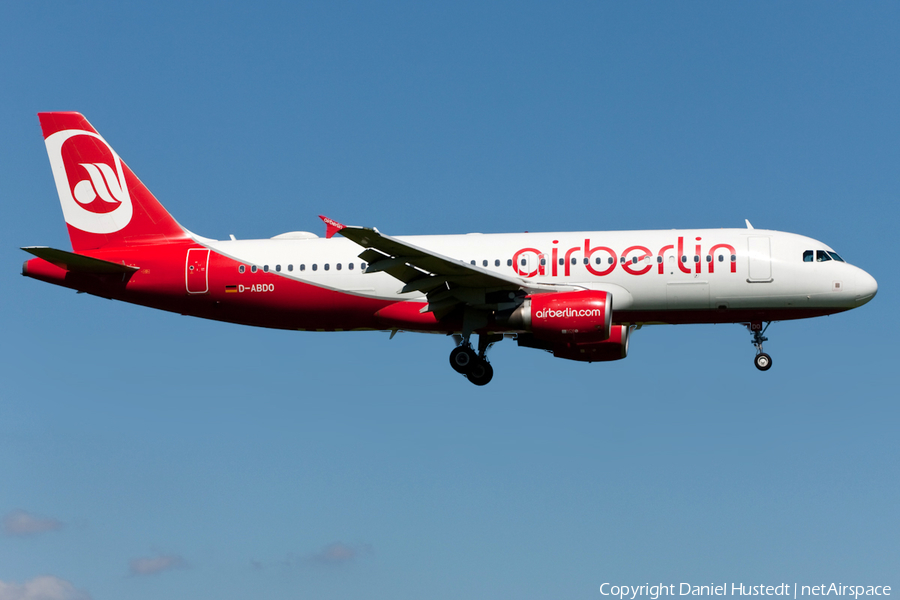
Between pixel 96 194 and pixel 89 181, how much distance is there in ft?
1.74

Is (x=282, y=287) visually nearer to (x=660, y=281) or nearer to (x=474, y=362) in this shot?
(x=474, y=362)

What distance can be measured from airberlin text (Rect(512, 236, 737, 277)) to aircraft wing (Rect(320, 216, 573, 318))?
2.31 feet

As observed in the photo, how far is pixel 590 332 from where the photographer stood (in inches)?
1206

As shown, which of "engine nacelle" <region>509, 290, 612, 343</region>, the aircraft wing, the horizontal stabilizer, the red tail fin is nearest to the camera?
the aircraft wing

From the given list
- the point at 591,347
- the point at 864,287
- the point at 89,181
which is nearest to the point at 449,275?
the point at 591,347

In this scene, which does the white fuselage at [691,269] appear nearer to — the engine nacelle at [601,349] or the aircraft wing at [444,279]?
the aircraft wing at [444,279]

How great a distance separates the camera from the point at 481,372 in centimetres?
3369

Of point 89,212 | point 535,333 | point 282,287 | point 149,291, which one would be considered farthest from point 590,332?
point 89,212

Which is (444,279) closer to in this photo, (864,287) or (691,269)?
(691,269)

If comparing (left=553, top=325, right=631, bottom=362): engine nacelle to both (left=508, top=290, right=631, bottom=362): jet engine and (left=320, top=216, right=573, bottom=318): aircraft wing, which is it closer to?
(left=508, top=290, right=631, bottom=362): jet engine

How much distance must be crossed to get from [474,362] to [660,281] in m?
6.41

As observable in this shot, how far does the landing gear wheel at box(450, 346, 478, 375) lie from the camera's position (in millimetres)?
33438

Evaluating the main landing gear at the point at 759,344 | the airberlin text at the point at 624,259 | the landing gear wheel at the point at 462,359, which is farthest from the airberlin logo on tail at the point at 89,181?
the main landing gear at the point at 759,344

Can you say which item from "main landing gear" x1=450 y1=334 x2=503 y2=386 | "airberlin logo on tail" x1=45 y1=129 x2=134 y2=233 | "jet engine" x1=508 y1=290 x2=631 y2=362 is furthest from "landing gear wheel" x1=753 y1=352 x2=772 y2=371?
"airberlin logo on tail" x1=45 y1=129 x2=134 y2=233
